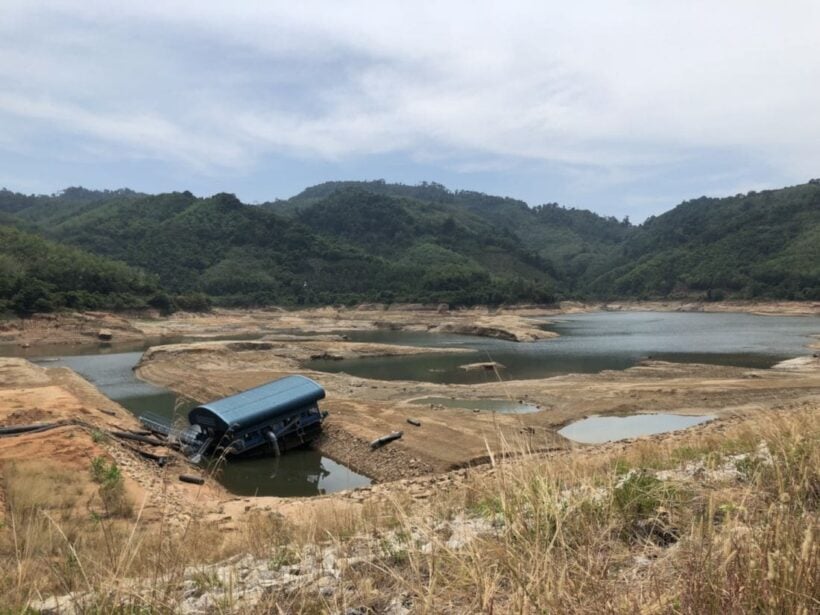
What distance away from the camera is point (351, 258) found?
440 ft

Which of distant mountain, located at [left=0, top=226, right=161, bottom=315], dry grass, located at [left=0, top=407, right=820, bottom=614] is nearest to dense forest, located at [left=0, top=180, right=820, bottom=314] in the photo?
distant mountain, located at [left=0, top=226, right=161, bottom=315]

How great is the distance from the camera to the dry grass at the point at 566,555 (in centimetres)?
217

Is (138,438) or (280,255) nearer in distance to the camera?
(138,438)

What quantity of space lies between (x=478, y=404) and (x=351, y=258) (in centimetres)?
11263

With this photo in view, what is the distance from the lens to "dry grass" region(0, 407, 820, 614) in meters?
2.17

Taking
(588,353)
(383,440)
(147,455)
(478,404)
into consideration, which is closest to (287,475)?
(383,440)

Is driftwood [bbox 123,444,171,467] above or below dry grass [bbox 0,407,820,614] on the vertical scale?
below

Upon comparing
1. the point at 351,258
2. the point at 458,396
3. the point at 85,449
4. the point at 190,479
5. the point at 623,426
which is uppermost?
the point at 351,258

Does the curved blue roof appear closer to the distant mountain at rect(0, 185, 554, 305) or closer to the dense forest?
the dense forest

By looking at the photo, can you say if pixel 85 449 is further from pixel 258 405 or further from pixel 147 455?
pixel 258 405

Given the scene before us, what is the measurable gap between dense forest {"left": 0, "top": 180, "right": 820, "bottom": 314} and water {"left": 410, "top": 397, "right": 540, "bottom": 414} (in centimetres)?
5093

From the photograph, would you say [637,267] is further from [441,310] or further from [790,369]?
[790,369]

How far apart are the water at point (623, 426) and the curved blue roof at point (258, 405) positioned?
8.88 metres

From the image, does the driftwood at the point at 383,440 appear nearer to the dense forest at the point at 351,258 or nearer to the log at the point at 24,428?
the log at the point at 24,428
